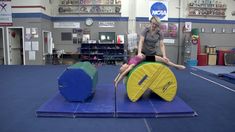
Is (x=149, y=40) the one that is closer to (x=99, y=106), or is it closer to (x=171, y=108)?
(x=171, y=108)

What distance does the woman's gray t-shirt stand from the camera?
4645mm

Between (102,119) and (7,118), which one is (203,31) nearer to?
(102,119)

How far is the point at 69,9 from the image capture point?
1108 cm

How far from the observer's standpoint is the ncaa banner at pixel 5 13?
32.8ft

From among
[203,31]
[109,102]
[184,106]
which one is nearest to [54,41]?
[203,31]

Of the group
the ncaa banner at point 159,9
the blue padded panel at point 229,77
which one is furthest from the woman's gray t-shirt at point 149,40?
the ncaa banner at point 159,9

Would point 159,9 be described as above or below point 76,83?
above

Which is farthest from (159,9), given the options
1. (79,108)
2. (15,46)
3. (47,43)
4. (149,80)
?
(79,108)

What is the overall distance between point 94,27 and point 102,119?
7.98m

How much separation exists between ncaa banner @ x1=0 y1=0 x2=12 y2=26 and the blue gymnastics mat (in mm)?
6973

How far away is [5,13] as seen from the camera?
1004 centimetres

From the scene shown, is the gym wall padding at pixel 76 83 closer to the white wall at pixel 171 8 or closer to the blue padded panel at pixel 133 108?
the blue padded panel at pixel 133 108

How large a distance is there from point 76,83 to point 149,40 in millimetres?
1621

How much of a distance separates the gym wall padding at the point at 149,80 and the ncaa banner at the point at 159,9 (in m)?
7.15
